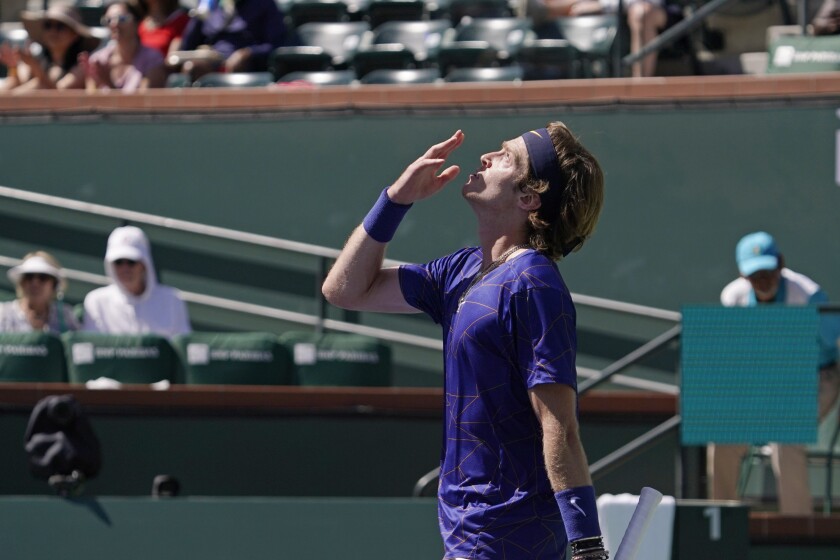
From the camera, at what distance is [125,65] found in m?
10.3

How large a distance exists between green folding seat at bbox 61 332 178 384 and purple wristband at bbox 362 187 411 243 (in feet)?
14.3

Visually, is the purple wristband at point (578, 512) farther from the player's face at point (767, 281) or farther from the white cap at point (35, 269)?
the white cap at point (35, 269)

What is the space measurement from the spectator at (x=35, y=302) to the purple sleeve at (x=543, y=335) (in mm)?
5360

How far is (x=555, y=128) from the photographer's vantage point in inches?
137

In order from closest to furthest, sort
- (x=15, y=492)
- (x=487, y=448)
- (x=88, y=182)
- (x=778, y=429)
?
(x=487, y=448), (x=778, y=429), (x=15, y=492), (x=88, y=182)

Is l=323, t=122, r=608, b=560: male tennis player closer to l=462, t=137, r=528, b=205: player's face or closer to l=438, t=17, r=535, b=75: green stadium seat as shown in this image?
l=462, t=137, r=528, b=205: player's face

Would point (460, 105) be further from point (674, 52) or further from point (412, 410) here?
point (412, 410)

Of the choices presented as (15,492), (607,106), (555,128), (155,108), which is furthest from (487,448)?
(155,108)

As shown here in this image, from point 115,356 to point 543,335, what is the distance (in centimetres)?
493

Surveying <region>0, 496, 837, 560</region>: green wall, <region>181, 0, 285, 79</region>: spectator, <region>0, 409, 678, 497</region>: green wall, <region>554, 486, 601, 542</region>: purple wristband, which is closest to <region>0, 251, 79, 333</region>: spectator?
<region>0, 409, 678, 497</region>: green wall

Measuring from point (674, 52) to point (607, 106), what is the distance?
4.18 feet

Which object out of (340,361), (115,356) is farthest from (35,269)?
(340,361)

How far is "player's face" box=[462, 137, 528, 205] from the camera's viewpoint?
11.3 ft

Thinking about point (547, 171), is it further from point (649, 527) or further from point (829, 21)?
point (829, 21)
